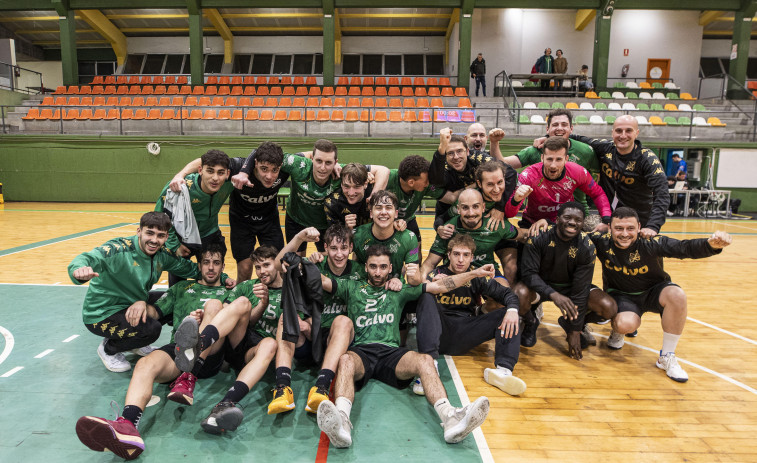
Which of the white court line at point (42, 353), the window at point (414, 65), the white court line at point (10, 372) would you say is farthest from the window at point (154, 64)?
the white court line at point (10, 372)

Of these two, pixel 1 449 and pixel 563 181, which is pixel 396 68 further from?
pixel 1 449

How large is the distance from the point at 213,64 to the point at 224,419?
2452 cm

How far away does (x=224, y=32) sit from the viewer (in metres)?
22.9

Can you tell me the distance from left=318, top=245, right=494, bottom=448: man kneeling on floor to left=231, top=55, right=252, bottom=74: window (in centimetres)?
2278

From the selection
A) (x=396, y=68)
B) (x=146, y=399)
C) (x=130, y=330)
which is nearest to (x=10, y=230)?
(x=130, y=330)

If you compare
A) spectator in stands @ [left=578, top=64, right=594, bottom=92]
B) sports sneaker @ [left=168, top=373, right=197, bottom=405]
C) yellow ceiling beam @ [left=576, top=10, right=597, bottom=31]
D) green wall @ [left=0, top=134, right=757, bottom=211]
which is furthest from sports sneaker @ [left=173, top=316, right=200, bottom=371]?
yellow ceiling beam @ [left=576, top=10, right=597, bottom=31]

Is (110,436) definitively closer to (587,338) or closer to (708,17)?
(587,338)

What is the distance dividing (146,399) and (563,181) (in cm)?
406

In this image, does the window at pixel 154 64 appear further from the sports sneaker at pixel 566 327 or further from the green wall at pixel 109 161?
the sports sneaker at pixel 566 327

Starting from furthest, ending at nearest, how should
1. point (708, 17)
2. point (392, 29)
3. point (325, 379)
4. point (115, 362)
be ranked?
1. point (392, 29)
2. point (708, 17)
3. point (115, 362)
4. point (325, 379)

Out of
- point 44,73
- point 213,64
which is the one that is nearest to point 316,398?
point 213,64

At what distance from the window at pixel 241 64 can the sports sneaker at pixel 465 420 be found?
24.0 meters

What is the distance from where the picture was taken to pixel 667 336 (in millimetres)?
3994

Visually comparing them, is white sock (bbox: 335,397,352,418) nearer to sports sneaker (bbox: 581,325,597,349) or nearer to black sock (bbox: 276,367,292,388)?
black sock (bbox: 276,367,292,388)
